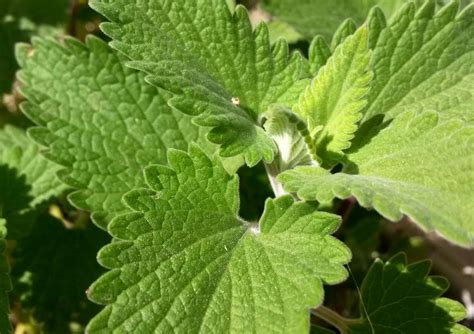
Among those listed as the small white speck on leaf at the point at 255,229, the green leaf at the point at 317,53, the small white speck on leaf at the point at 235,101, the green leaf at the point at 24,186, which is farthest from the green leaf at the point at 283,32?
the small white speck on leaf at the point at 255,229

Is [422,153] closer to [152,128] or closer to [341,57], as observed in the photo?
[341,57]

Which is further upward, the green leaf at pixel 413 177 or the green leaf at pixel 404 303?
the green leaf at pixel 413 177

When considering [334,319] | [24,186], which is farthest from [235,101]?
[24,186]

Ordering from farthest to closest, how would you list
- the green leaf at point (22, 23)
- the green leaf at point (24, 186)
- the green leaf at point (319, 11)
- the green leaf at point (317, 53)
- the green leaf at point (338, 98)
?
the green leaf at point (22, 23) < the green leaf at point (319, 11) < the green leaf at point (24, 186) < the green leaf at point (317, 53) < the green leaf at point (338, 98)

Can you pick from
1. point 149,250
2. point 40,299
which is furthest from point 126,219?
point 40,299

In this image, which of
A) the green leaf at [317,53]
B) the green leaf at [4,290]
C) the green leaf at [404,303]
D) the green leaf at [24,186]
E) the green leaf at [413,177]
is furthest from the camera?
the green leaf at [24,186]

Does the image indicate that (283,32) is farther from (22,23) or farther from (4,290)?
(4,290)

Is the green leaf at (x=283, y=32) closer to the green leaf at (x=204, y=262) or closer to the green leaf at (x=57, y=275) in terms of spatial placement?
the green leaf at (x=57, y=275)
